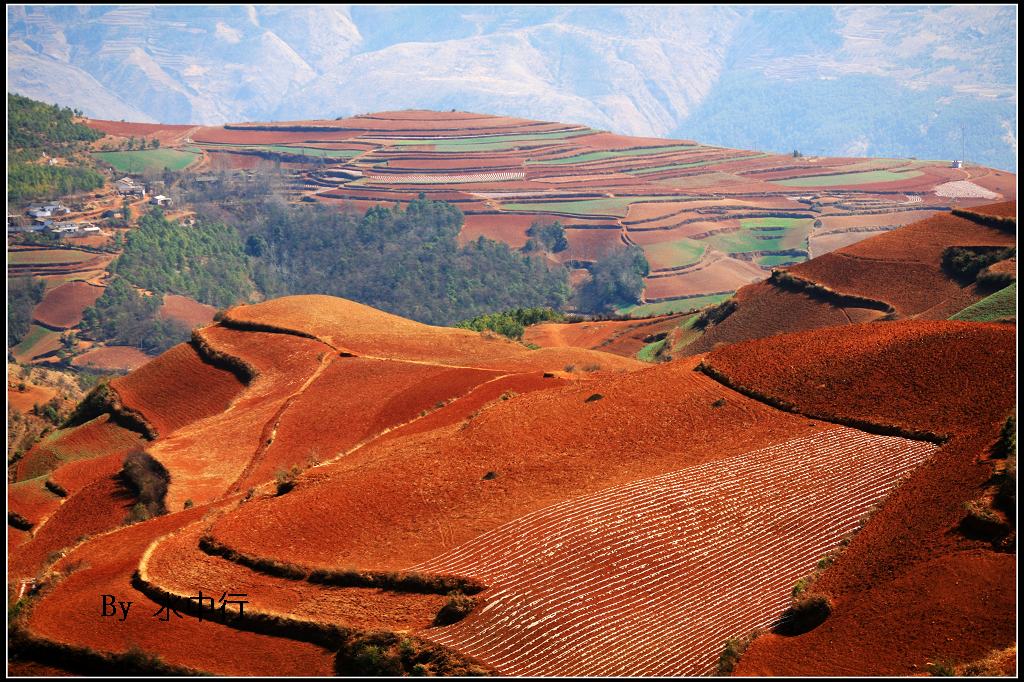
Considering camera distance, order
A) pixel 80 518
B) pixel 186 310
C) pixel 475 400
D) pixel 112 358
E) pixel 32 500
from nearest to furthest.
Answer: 1. pixel 475 400
2. pixel 80 518
3. pixel 32 500
4. pixel 112 358
5. pixel 186 310

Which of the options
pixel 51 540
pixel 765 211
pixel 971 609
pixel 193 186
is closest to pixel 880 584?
pixel 971 609

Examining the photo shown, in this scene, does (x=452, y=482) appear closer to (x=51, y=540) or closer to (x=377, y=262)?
(x=51, y=540)

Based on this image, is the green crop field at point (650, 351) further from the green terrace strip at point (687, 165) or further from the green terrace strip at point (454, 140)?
the green terrace strip at point (454, 140)

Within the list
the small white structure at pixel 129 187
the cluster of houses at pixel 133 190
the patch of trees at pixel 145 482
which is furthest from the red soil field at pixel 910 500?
the small white structure at pixel 129 187

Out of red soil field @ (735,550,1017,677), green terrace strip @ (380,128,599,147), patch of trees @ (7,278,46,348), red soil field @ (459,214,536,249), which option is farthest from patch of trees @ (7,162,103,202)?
red soil field @ (735,550,1017,677)

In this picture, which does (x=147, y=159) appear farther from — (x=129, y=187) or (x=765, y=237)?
→ (x=765, y=237)

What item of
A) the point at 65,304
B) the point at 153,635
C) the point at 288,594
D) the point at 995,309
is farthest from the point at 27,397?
the point at 65,304

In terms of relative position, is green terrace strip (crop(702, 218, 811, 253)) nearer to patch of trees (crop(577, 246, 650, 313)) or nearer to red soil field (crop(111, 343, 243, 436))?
patch of trees (crop(577, 246, 650, 313))
